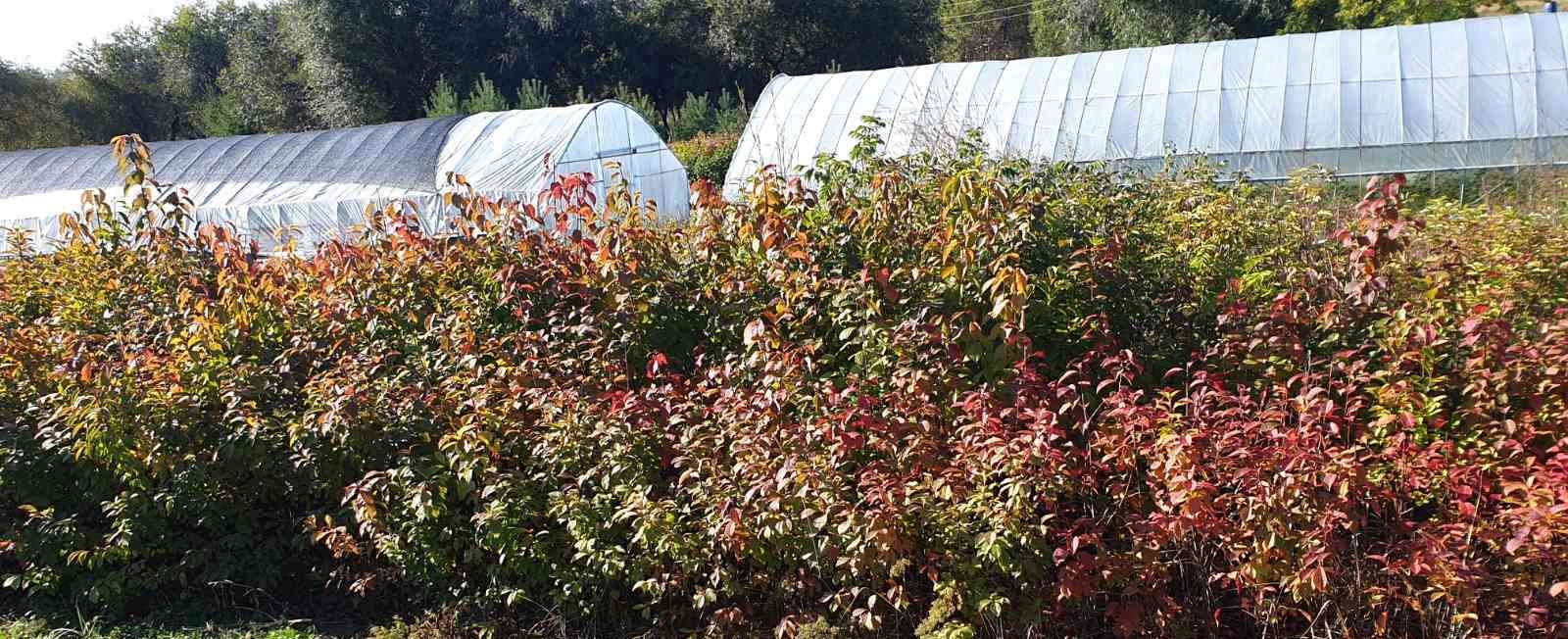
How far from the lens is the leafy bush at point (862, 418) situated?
3.40 meters

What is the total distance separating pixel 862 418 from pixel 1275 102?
40.5ft

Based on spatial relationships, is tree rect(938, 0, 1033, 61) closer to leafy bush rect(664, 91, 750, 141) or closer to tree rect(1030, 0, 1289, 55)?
tree rect(1030, 0, 1289, 55)

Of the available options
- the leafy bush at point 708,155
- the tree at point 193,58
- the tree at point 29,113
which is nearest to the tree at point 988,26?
the leafy bush at point 708,155

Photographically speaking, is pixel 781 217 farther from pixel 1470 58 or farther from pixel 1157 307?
pixel 1470 58

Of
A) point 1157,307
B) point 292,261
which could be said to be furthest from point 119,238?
point 1157,307

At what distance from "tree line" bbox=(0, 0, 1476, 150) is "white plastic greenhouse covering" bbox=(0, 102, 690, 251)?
38.6ft

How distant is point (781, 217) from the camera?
14.4 feet

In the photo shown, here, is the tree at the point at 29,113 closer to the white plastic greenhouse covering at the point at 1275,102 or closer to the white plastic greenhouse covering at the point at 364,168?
the white plastic greenhouse covering at the point at 364,168

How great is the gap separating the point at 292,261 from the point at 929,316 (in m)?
3.48

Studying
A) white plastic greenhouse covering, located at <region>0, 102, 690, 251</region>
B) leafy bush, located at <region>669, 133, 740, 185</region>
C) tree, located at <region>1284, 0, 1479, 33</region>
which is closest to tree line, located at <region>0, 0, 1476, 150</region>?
tree, located at <region>1284, 0, 1479, 33</region>

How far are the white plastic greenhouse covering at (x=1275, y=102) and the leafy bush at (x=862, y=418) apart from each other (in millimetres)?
7905

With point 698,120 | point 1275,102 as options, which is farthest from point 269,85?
point 1275,102

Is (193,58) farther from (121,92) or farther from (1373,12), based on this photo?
(1373,12)

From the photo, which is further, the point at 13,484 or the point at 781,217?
the point at 13,484
